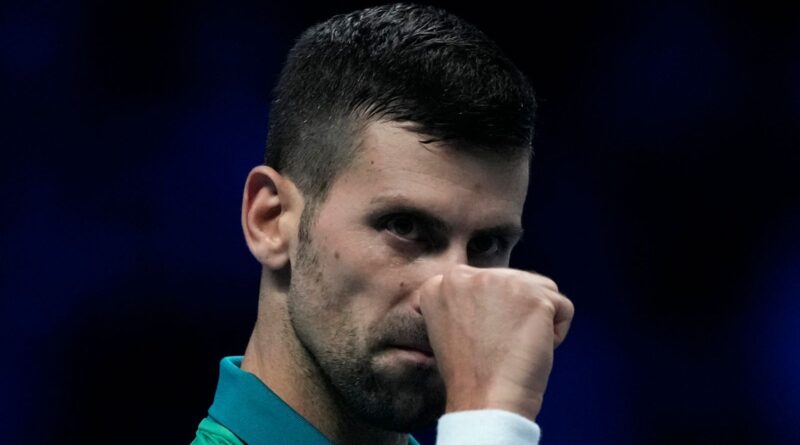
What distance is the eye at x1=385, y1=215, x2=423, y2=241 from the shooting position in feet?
8.41

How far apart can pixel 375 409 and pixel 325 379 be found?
0.42 feet

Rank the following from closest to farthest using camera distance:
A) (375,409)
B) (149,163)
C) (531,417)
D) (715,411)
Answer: (531,417) → (375,409) → (149,163) → (715,411)

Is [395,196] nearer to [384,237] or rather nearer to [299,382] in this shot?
[384,237]

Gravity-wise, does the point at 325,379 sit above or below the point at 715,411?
above

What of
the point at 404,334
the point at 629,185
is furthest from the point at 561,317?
the point at 629,185

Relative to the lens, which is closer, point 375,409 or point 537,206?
point 375,409

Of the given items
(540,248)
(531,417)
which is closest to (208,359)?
(540,248)

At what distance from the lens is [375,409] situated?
2.56 m

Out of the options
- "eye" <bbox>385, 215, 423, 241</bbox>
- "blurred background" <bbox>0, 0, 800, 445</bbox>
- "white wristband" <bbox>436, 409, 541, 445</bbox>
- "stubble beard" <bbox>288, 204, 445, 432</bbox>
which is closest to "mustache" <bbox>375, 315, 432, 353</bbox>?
"stubble beard" <bbox>288, 204, 445, 432</bbox>

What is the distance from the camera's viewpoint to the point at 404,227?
258 centimetres

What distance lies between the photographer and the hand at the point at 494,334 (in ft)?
7.54

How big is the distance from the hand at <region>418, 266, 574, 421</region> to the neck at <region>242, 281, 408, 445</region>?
323 millimetres

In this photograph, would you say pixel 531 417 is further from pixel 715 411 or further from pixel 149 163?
pixel 715 411

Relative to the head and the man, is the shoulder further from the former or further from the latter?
the head
